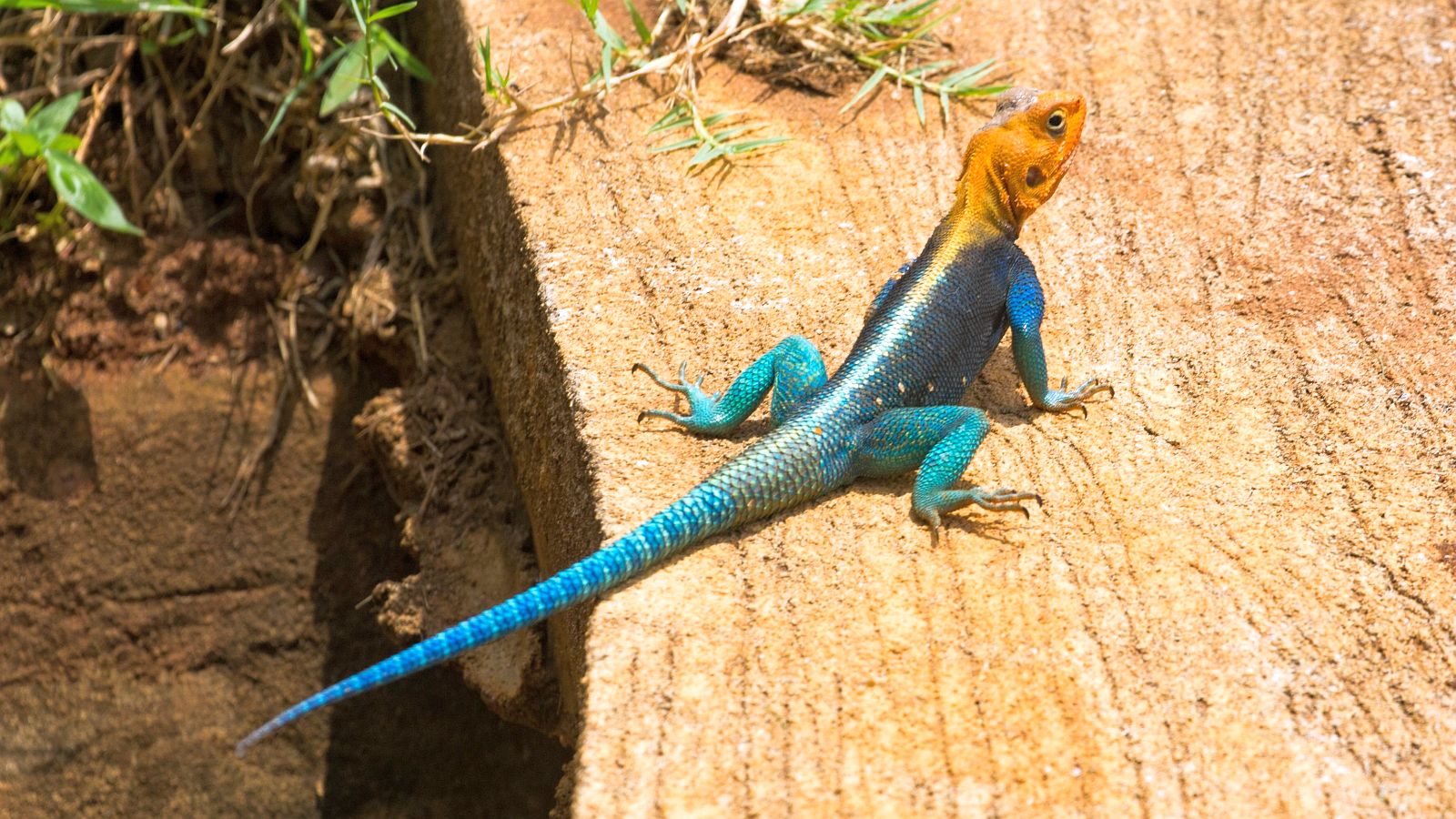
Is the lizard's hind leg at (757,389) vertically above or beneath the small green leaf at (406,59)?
beneath

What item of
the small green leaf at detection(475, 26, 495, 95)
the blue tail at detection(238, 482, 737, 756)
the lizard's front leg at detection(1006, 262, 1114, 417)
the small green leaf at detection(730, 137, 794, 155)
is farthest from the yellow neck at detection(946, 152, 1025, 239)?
the small green leaf at detection(475, 26, 495, 95)

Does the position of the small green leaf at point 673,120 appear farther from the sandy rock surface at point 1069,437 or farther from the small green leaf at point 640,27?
the small green leaf at point 640,27

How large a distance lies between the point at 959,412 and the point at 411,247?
71.7 inches

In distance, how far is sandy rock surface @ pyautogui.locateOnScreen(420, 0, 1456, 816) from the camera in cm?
161

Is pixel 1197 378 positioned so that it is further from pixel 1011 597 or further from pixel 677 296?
pixel 677 296

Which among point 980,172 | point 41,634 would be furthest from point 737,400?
point 41,634

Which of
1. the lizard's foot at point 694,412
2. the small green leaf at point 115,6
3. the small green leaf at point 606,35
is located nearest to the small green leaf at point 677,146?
the small green leaf at point 606,35

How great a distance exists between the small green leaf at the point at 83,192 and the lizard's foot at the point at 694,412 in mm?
1547

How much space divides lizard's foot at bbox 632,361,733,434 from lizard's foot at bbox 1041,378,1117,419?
60 cm

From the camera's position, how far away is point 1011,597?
1.81 metres

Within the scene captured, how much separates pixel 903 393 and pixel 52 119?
2285mm

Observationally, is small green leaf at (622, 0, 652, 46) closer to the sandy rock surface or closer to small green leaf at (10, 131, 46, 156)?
the sandy rock surface

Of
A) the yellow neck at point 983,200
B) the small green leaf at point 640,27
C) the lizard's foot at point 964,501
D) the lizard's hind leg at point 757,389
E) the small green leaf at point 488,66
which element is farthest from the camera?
the small green leaf at point 640,27

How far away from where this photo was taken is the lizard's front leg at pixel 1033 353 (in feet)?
7.41
